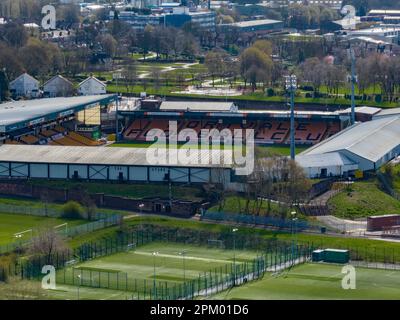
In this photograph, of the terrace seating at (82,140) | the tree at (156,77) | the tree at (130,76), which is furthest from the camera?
the tree at (130,76)

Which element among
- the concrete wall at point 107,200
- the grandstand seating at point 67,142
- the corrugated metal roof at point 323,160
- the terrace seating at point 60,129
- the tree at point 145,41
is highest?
the corrugated metal roof at point 323,160

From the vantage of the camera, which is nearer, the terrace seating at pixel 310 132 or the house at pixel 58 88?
the terrace seating at pixel 310 132

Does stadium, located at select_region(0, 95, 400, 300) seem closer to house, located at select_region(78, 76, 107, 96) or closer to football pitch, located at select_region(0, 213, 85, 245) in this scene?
football pitch, located at select_region(0, 213, 85, 245)

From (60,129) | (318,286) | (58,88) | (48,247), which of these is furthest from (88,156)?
(58,88)

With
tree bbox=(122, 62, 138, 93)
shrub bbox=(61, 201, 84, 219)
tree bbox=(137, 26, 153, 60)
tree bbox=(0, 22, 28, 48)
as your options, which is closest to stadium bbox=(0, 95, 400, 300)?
shrub bbox=(61, 201, 84, 219)

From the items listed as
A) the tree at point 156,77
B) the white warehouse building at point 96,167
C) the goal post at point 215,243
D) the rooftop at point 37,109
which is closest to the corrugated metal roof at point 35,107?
the rooftop at point 37,109

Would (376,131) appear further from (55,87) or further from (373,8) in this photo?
(373,8)

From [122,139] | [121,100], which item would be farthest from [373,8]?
[122,139]

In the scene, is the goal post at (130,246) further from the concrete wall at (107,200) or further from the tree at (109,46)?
the tree at (109,46)

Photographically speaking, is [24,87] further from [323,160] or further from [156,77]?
[323,160]
